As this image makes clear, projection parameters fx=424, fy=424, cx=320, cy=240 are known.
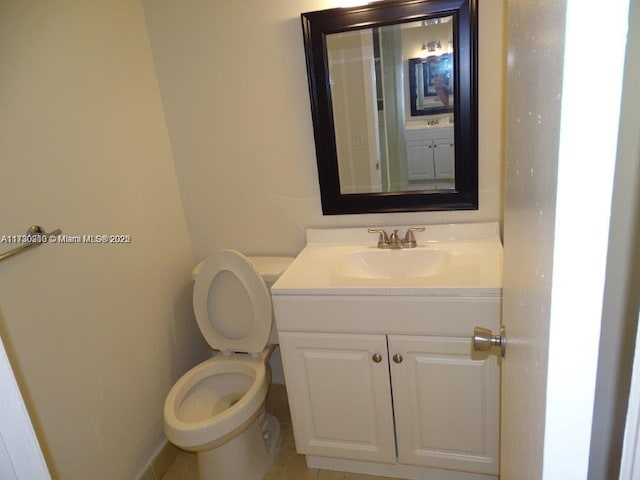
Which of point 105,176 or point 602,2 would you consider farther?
point 105,176

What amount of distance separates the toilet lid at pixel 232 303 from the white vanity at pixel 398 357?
213mm

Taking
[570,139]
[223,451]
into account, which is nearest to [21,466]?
[570,139]

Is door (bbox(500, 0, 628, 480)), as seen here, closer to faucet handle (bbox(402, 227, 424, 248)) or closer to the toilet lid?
faucet handle (bbox(402, 227, 424, 248))

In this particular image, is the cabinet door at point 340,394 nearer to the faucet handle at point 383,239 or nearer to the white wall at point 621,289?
the faucet handle at point 383,239

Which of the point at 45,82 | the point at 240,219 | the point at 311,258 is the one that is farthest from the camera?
the point at 240,219

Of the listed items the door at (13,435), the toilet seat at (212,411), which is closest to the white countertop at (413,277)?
the toilet seat at (212,411)

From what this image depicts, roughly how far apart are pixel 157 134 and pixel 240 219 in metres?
0.51

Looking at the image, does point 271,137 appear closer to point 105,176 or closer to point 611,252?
point 105,176

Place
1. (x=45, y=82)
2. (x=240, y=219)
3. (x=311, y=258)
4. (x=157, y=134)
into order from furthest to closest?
(x=240, y=219), (x=157, y=134), (x=311, y=258), (x=45, y=82)

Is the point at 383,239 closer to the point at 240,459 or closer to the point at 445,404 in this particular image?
the point at 445,404

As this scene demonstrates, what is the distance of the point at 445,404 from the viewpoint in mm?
1432

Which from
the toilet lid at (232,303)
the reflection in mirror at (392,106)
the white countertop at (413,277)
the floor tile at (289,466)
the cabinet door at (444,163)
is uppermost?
the reflection in mirror at (392,106)

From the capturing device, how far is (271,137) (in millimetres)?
1788

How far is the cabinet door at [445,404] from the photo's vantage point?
1365 mm
